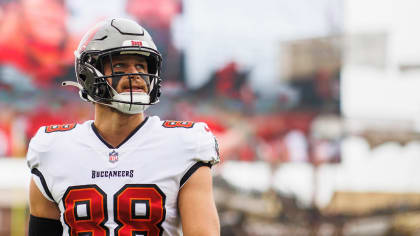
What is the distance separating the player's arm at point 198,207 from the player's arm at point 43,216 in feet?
1.63

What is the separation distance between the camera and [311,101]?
1231 centimetres

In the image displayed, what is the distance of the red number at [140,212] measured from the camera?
2.46 meters

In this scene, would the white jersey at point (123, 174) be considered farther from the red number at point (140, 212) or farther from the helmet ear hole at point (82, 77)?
the helmet ear hole at point (82, 77)

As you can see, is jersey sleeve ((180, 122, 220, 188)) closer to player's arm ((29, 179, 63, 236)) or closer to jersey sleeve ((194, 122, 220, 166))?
jersey sleeve ((194, 122, 220, 166))

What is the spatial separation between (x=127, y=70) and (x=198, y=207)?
54 cm

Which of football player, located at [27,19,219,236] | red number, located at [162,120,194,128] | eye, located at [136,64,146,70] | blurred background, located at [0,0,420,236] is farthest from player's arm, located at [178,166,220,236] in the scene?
blurred background, located at [0,0,420,236]

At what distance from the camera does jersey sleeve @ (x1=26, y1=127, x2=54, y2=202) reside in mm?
2605

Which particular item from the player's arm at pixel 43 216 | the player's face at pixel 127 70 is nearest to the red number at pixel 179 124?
the player's face at pixel 127 70

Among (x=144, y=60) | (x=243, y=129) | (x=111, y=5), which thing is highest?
(x=111, y=5)

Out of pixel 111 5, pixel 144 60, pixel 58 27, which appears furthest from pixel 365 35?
pixel 144 60

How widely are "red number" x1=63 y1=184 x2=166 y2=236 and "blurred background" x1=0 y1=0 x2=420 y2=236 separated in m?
8.85

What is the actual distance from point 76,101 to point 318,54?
4.05m

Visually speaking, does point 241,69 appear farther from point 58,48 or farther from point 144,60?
point 144,60

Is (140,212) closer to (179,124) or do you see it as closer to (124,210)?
(124,210)
